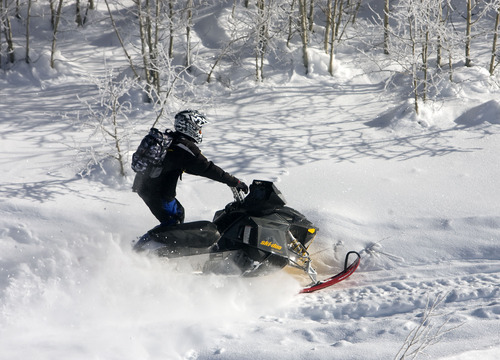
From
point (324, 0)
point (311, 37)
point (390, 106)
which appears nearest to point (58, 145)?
point (390, 106)

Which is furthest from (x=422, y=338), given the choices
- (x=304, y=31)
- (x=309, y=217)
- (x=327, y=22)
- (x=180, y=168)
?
(x=327, y=22)

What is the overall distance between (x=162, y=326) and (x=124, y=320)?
410 millimetres

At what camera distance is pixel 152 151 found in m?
4.52

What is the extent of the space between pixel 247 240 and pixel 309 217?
1.55 meters

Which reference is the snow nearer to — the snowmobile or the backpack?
the snowmobile

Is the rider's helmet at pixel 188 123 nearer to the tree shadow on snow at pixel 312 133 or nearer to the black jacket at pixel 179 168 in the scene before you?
the black jacket at pixel 179 168

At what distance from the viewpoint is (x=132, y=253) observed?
463 centimetres

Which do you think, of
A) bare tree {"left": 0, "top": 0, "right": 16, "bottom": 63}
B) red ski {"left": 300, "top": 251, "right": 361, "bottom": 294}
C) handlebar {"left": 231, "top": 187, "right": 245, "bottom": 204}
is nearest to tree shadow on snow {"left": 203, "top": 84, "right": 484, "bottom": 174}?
handlebar {"left": 231, "top": 187, "right": 245, "bottom": 204}

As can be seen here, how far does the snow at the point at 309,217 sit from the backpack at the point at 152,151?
84cm

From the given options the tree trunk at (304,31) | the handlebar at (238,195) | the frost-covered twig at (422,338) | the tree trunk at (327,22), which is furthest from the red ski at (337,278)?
the tree trunk at (327,22)

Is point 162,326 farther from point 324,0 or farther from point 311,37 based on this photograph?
point 324,0

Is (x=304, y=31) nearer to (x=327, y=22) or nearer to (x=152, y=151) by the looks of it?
(x=327, y=22)

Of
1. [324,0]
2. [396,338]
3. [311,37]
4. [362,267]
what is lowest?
[362,267]

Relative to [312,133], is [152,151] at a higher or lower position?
higher
